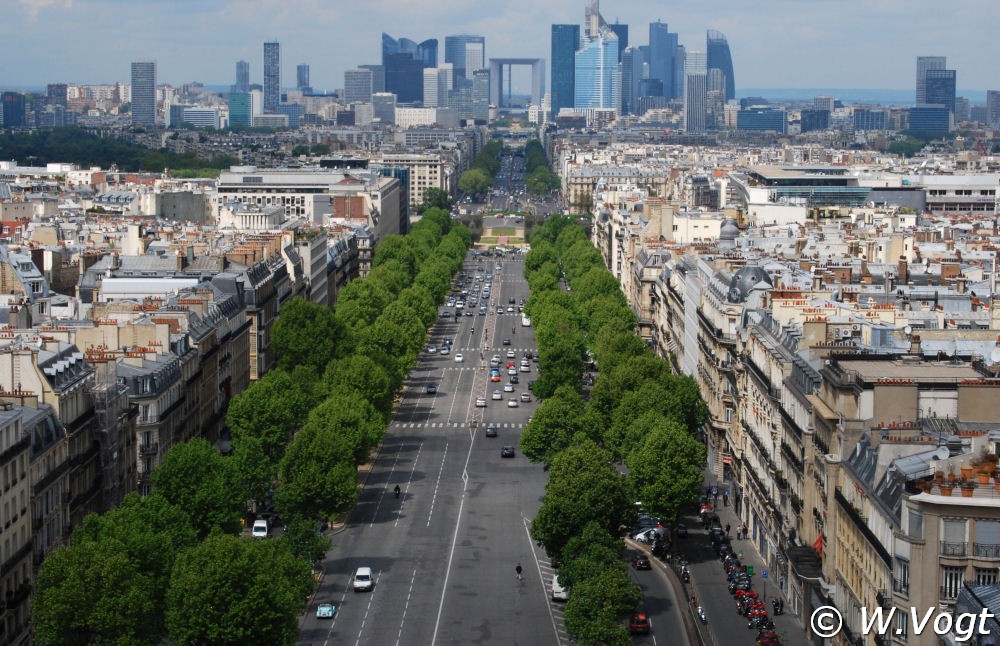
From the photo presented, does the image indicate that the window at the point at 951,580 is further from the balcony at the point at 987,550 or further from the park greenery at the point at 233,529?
the park greenery at the point at 233,529

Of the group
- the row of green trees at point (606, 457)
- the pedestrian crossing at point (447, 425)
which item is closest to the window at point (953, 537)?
the row of green trees at point (606, 457)

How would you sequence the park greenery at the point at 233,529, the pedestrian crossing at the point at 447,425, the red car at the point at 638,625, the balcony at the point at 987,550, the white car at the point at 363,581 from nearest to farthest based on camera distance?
the balcony at the point at 987,550 < the park greenery at the point at 233,529 < the red car at the point at 638,625 < the white car at the point at 363,581 < the pedestrian crossing at the point at 447,425

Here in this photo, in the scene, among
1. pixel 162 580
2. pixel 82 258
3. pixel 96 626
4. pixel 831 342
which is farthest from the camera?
pixel 82 258

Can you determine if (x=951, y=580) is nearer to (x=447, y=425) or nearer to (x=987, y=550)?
(x=987, y=550)

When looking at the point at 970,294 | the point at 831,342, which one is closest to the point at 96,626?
the point at 831,342

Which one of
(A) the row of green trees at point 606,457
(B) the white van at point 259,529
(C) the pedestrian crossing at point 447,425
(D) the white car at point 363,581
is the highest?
(A) the row of green trees at point 606,457

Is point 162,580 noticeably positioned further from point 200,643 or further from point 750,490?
point 750,490

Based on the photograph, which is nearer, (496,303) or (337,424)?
(337,424)
